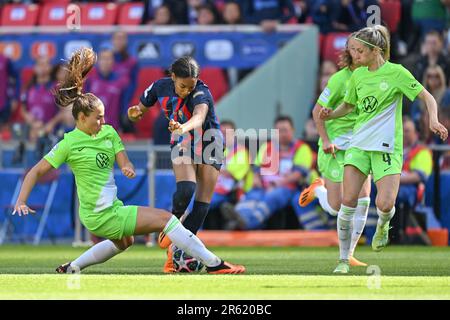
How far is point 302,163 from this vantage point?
53.9 ft

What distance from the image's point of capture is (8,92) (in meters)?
19.7

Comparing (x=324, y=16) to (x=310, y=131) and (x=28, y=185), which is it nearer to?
(x=310, y=131)

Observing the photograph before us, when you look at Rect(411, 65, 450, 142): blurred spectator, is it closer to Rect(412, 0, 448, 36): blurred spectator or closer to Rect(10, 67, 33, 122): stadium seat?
Rect(412, 0, 448, 36): blurred spectator

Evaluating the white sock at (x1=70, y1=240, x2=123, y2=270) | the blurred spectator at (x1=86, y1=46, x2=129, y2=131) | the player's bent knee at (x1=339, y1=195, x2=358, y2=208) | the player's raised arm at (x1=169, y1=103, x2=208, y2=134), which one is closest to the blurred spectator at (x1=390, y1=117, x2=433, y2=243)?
the blurred spectator at (x1=86, y1=46, x2=129, y2=131)

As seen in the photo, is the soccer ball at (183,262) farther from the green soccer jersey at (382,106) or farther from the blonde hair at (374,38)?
the blonde hair at (374,38)

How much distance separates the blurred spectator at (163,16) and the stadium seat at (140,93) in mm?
1276

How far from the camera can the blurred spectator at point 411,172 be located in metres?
16.0

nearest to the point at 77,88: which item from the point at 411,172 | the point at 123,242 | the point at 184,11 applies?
the point at 123,242

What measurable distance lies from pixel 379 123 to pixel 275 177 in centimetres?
591

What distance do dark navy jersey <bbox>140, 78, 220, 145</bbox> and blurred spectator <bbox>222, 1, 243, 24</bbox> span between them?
7.71 meters

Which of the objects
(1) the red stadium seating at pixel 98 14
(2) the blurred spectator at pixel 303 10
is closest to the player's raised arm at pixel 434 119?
(2) the blurred spectator at pixel 303 10

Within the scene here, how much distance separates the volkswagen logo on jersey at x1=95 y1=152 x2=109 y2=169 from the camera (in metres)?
Answer: 10.2

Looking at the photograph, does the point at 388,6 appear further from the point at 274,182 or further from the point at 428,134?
the point at 274,182
